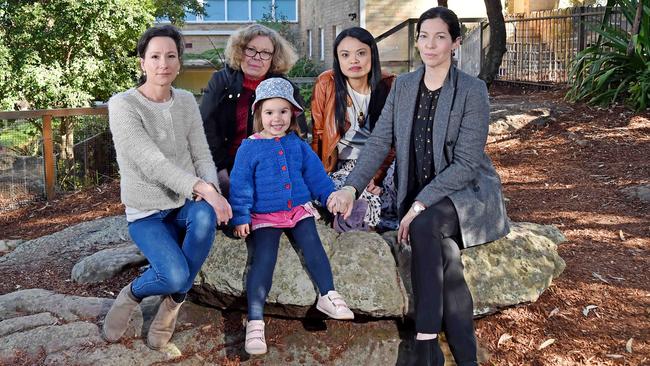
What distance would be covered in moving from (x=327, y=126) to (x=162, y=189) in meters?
1.20

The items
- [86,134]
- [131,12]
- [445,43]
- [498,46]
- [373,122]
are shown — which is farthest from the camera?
[498,46]

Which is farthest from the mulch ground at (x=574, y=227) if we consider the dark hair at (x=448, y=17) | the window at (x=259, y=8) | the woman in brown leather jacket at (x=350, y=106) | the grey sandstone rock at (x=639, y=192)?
the window at (x=259, y=8)

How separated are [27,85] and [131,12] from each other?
1638 mm

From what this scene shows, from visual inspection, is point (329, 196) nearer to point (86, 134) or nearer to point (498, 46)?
point (86, 134)

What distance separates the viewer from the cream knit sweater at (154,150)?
3734 millimetres

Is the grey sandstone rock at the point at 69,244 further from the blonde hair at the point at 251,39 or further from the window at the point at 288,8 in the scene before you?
the window at the point at 288,8

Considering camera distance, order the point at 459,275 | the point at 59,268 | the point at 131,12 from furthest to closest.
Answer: the point at 131,12
the point at 59,268
the point at 459,275

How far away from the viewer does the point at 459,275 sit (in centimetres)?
375

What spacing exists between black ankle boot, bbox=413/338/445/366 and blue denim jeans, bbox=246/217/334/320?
53cm

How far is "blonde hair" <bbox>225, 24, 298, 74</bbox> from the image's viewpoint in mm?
4676

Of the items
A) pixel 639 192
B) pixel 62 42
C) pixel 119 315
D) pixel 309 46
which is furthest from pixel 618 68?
pixel 309 46

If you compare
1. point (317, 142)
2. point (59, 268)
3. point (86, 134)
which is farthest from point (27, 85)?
point (317, 142)

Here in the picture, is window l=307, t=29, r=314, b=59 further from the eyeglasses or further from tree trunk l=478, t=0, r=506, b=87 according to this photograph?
the eyeglasses

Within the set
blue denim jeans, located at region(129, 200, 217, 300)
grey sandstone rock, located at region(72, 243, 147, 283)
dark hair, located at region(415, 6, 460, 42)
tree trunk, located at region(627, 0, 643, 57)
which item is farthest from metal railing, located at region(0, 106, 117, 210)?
tree trunk, located at region(627, 0, 643, 57)
